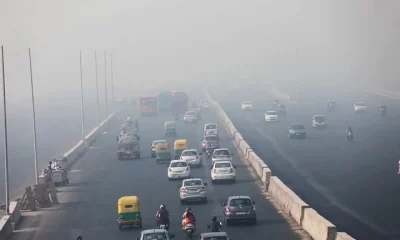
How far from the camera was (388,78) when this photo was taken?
19888cm

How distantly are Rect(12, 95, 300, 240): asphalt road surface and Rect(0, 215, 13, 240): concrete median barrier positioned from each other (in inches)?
20.8

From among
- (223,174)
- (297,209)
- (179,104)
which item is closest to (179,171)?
(223,174)

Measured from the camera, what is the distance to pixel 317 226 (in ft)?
104

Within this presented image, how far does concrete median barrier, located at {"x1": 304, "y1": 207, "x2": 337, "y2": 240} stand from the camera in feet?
96.0

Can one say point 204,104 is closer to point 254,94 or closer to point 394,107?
point 394,107

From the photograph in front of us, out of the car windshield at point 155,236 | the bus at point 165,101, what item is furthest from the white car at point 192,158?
the bus at point 165,101

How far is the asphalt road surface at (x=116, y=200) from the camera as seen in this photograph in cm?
3616

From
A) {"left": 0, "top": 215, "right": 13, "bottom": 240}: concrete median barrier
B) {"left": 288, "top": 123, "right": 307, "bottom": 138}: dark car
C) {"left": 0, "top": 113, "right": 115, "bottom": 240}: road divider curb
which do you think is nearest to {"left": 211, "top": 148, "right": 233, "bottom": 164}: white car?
{"left": 0, "top": 113, "right": 115, "bottom": 240}: road divider curb

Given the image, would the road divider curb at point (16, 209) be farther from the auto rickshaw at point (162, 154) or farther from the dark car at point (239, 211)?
the dark car at point (239, 211)

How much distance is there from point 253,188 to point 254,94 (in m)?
119

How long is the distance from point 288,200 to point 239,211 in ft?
13.6

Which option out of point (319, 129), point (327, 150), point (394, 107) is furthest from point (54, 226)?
point (394, 107)

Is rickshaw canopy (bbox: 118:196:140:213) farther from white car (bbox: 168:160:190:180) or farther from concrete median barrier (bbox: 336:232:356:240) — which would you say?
white car (bbox: 168:160:190:180)

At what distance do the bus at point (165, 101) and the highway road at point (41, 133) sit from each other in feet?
32.8
